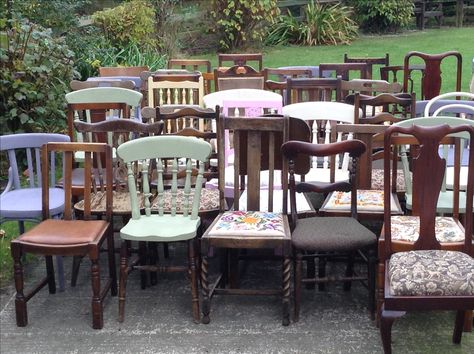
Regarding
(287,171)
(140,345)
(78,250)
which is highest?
(287,171)

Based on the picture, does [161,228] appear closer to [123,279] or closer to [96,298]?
[123,279]

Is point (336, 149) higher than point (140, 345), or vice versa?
point (336, 149)

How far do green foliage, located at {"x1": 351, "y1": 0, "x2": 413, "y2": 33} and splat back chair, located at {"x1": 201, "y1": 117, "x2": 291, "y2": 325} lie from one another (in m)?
12.3

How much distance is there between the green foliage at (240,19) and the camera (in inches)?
492

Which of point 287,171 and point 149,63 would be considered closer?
point 287,171

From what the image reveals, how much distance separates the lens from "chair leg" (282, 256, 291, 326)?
3.38m

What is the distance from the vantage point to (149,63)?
32.0 feet

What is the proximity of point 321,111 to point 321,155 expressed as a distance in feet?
3.65

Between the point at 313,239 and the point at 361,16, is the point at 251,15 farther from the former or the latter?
the point at 313,239

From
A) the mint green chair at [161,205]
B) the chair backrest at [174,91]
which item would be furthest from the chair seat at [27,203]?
the chair backrest at [174,91]

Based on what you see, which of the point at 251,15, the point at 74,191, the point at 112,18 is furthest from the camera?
the point at 251,15

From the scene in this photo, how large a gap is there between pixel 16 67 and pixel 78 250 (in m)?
3.32

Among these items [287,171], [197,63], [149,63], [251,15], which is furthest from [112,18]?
[287,171]

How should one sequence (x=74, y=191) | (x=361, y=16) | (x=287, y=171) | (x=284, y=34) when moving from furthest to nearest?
(x=361, y=16)
(x=284, y=34)
(x=74, y=191)
(x=287, y=171)
